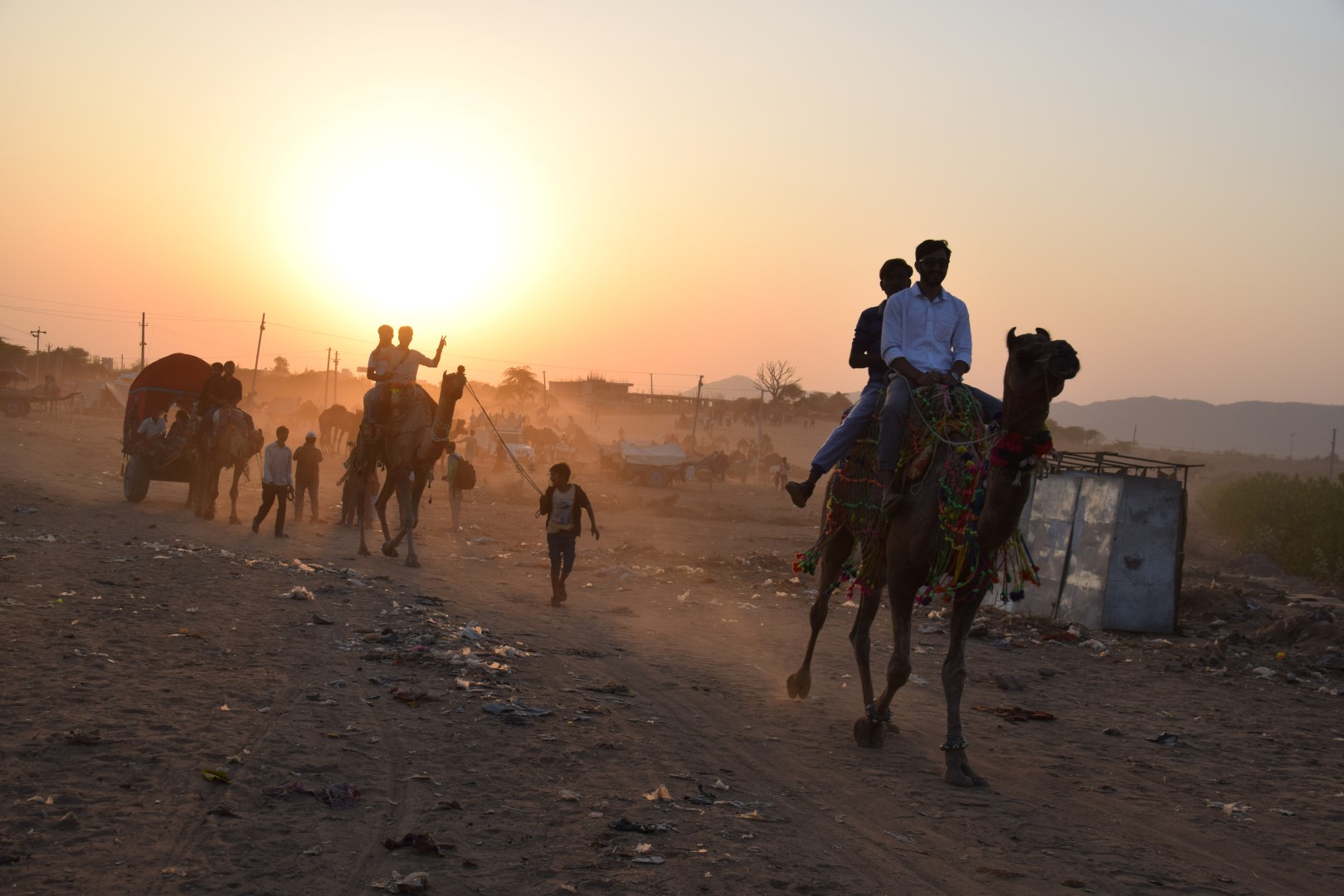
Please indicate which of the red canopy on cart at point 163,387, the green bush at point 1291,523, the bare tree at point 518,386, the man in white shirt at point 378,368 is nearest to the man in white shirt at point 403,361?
the man in white shirt at point 378,368

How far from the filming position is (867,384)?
8547 mm

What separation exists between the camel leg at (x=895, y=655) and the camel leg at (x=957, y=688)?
0.32 metres

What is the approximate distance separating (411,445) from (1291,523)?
23.7 m

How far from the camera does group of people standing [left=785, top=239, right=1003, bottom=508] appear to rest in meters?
7.48

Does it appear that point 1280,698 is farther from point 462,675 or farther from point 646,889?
point 646,889

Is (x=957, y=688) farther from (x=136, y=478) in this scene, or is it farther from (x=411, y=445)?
(x=136, y=478)

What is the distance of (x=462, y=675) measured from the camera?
8.16 m

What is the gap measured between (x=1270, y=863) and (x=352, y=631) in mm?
7169

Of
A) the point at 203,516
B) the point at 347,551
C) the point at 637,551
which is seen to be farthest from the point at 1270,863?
the point at 203,516

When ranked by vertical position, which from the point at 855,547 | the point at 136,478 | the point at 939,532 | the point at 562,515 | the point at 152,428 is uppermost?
the point at 939,532

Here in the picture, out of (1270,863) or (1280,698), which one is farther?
(1280,698)

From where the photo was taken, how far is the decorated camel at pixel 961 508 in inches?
248

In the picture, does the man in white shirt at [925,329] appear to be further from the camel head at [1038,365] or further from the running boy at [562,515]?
the running boy at [562,515]

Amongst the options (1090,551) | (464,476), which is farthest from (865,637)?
(464,476)
